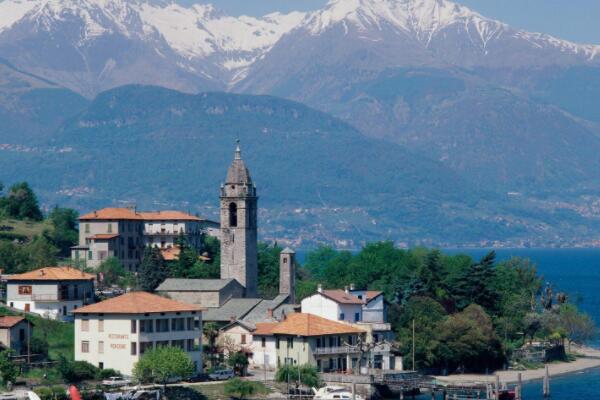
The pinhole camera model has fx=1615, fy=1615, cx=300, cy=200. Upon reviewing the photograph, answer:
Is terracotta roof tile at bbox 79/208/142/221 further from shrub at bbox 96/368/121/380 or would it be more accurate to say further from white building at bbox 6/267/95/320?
shrub at bbox 96/368/121/380

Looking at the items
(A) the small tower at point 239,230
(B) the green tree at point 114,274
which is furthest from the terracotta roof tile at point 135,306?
(B) the green tree at point 114,274

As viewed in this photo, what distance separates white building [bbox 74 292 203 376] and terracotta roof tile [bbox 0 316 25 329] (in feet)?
12.2

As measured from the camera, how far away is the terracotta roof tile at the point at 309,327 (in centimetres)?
10831

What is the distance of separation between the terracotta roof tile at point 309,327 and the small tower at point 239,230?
23275mm

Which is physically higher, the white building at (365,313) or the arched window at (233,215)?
the arched window at (233,215)

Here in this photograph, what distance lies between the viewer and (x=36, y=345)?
103 meters

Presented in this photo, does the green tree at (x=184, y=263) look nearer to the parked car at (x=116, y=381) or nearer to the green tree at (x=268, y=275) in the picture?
the green tree at (x=268, y=275)

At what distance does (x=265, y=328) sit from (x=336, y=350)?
18.9 feet

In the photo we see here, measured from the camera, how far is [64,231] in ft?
547

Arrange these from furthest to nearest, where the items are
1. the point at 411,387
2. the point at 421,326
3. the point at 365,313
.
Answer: the point at 421,326
the point at 365,313
the point at 411,387

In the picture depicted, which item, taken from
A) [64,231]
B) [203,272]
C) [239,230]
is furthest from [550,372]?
[64,231]

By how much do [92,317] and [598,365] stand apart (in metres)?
48.5

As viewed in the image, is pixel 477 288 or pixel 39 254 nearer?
pixel 477 288

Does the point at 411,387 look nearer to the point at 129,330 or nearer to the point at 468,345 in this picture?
the point at 468,345
